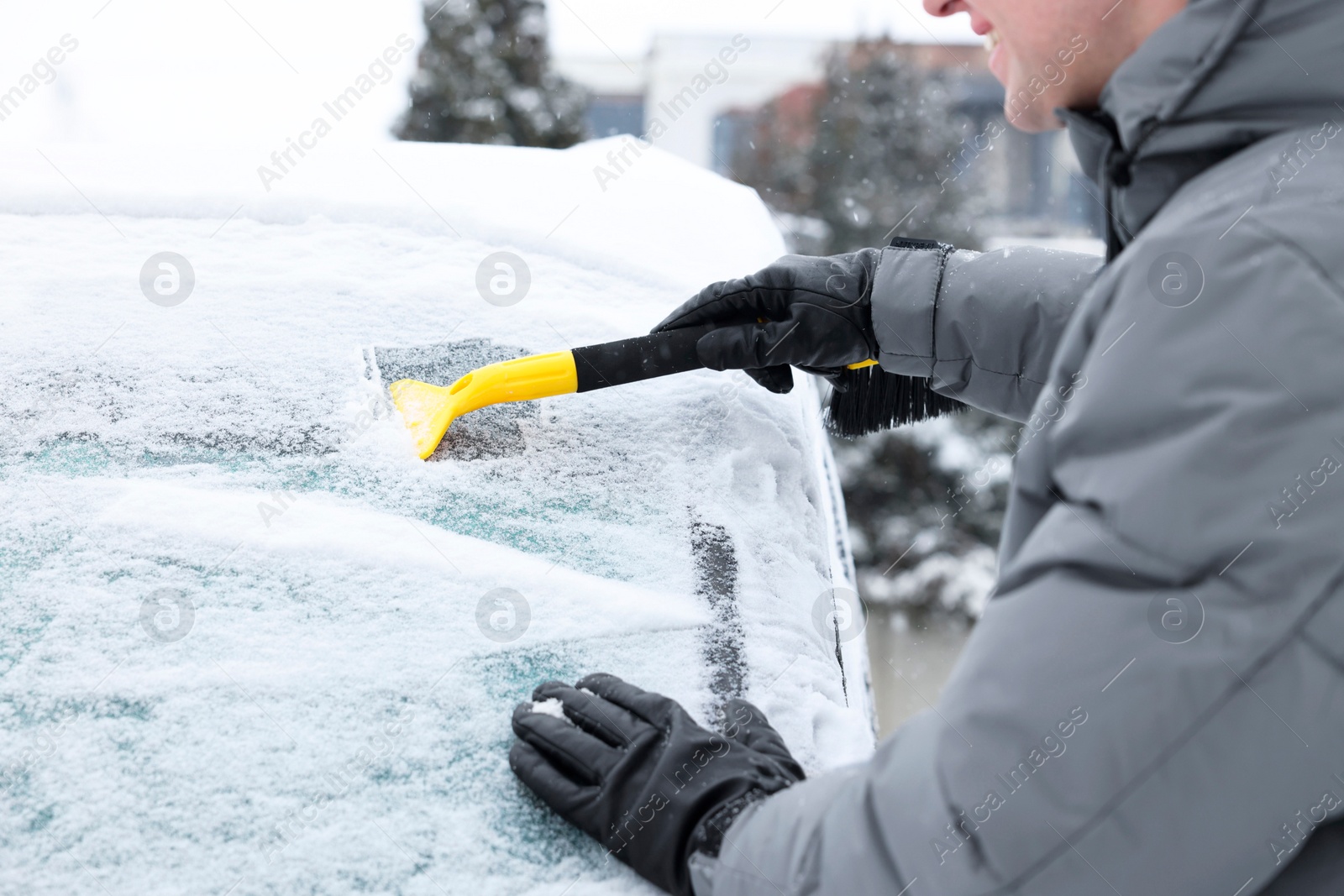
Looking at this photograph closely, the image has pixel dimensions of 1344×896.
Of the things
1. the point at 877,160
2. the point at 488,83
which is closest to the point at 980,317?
the point at 877,160

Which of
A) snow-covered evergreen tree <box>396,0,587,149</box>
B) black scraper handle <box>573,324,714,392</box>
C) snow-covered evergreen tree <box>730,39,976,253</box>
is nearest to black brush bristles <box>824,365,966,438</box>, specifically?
black scraper handle <box>573,324,714,392</box>

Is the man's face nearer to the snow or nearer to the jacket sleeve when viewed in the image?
the jacket sleeve

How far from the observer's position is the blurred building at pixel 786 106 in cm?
1055

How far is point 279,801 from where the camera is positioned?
915mm

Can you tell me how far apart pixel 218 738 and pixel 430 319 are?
2.86ft

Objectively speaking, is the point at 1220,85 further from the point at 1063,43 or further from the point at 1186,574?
the point at 1186,574

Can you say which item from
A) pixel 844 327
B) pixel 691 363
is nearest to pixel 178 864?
pixel 691 363

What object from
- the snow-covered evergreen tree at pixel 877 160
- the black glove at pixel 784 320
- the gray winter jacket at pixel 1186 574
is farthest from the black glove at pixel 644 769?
the snow-covered evergreen tree at pixel 877 160

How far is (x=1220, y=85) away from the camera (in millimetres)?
745

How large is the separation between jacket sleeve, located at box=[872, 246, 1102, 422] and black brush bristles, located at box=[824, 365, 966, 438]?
0.36 ft

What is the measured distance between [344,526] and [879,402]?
3.34ft

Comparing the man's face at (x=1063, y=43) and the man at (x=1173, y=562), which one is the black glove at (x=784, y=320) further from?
the man at (x=1173, y=562)

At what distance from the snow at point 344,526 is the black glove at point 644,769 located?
4 cm

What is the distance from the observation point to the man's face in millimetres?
828
